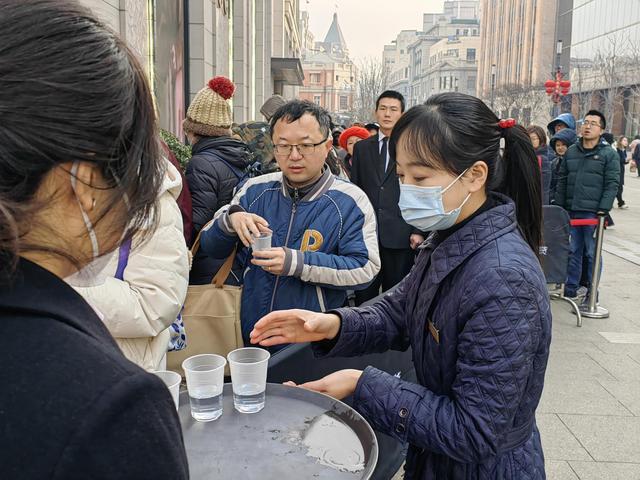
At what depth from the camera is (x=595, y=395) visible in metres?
4.62

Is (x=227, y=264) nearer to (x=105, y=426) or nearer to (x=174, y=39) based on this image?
(x=105, y=426)

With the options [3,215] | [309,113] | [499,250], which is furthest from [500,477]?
[309,113]

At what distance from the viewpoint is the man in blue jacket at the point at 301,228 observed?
288 cm

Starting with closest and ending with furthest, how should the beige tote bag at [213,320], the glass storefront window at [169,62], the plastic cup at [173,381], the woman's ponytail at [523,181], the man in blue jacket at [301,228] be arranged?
1. the plastic cup at [173,381]
2. the woman's ponytail at [523,181]
3. the man in blue jacket at [301,228]
4. the beige tote bag at [213,320]
5. the glass storefront window at [169,62]

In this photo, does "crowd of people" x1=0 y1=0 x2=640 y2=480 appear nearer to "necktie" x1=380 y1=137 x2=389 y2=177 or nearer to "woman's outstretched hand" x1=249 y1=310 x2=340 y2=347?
"woman's outstretched hand" x1=249 y1=310 x2=340 y2=347

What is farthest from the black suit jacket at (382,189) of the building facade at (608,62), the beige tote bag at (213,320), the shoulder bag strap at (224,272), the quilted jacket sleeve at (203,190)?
the building facade at (608,62)

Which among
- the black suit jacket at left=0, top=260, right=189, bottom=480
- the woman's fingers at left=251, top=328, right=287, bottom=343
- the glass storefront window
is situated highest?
the glass storefront window

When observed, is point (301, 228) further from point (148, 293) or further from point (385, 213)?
point (385, 213)

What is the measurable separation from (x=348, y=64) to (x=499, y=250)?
125m

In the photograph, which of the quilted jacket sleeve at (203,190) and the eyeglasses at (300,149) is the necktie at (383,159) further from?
the eyeglasses at (300,149)

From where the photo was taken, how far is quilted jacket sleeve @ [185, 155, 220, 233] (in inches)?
153

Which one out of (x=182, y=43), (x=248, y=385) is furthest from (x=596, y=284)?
(x=182, y=43)

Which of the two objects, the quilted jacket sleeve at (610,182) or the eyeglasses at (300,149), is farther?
the quilted jacket sleeve at (610,182)

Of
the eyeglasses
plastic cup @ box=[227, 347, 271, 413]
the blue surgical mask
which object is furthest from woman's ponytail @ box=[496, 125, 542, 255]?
the eyeglasses
